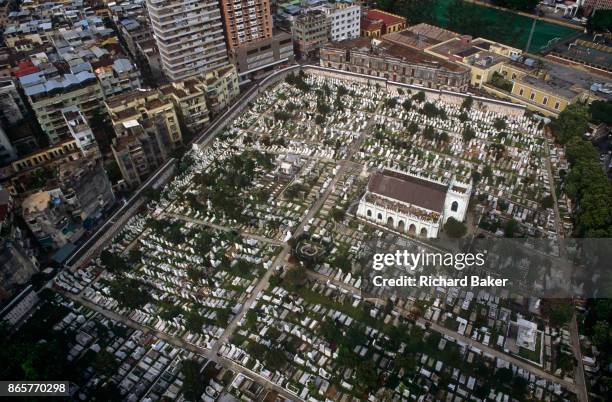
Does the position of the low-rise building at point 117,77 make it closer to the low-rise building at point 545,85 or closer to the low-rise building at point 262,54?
the low-rise building at point 262,54

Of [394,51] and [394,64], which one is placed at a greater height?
[394,51]

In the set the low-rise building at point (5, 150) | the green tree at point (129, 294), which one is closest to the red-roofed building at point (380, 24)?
the low-rise building at point (5, 150)

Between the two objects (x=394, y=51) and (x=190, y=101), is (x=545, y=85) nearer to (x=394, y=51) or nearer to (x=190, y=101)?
(x=394, y=51)

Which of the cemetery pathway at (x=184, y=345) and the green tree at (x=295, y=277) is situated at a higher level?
the green tree at (x=295, y=277)

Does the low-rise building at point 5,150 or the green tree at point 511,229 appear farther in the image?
the low-rise building at point 5,150

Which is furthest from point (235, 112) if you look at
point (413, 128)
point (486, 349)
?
point (486, 349)

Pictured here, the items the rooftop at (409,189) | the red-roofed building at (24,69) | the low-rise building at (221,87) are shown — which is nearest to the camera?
the rooftop at (409,189)

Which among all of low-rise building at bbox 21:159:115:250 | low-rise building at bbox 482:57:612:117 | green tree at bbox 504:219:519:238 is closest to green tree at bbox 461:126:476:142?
low-rise building at bbox 482:57:612:117
